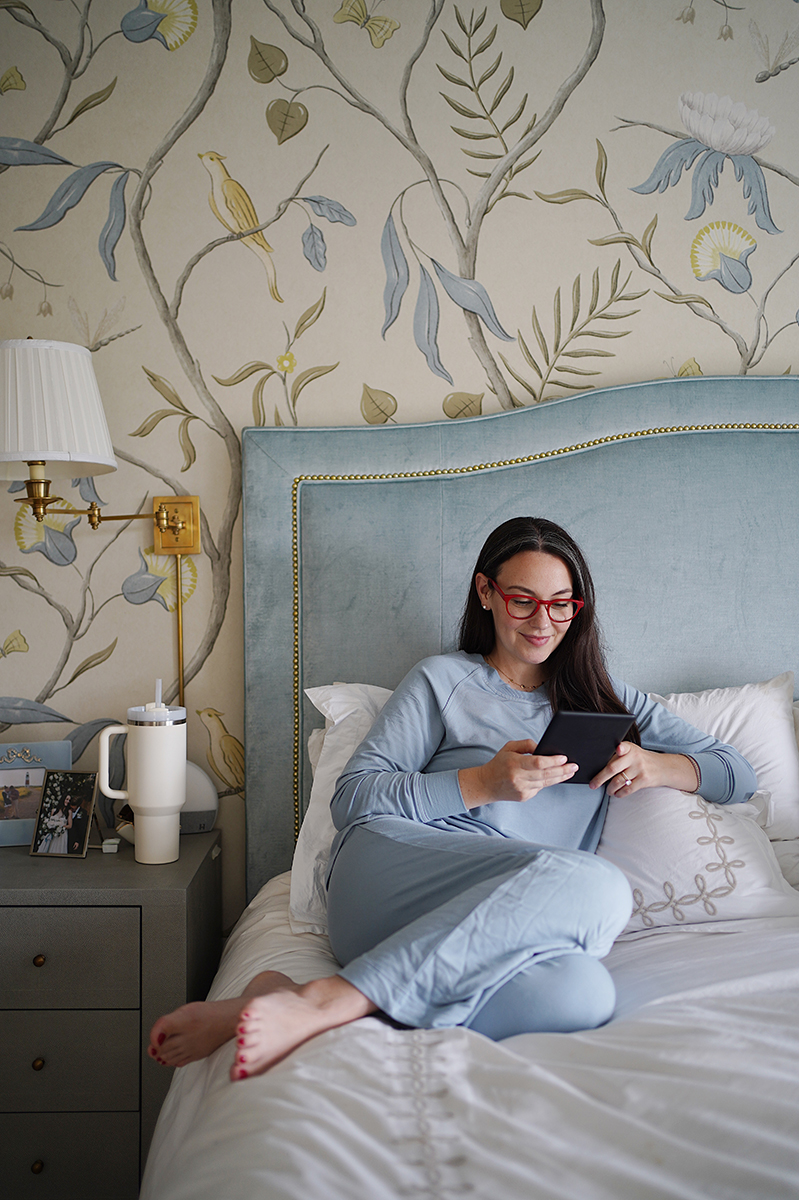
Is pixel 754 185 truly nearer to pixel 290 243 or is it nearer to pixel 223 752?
pixel 290 243

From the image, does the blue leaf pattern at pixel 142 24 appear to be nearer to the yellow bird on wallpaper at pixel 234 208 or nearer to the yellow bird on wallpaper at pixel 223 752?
the yellow bird on wallpaper at pixel 234 208

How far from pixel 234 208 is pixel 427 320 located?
52cm

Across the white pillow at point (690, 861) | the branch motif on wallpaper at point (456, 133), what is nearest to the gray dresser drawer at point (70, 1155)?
the white pillow at point (690, 861)

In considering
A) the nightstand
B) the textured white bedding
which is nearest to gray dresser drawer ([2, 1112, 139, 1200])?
the nightstand

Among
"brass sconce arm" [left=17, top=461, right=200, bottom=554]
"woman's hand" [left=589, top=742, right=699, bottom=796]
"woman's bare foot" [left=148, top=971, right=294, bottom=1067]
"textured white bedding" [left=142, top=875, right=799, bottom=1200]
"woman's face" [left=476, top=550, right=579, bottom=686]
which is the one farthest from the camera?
"brass sconce arm" [left=17, top=461, right=200, bottom=554]

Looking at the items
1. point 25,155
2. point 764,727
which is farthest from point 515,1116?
point 25,155

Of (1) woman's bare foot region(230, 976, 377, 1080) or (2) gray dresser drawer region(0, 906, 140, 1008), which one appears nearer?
(1) woman's bare foot region(230, 976, 377, 1080)

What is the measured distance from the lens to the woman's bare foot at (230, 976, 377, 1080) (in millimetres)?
854

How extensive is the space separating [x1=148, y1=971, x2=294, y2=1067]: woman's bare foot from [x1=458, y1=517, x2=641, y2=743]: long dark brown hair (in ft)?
2.58

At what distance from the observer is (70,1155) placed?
143 cm

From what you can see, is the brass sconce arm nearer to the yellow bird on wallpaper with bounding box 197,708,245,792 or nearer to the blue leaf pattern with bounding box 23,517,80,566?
the blue leaf pattern with bounding box 23,517,80,566

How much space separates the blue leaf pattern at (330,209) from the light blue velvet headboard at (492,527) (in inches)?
20.5

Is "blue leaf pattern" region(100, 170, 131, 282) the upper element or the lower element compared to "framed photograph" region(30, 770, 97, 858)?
upper

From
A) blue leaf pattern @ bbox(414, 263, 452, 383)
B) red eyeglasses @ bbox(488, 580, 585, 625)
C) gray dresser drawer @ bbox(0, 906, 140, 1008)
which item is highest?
blue leaf pattern @ bbox(414, 263, 452, 383)
